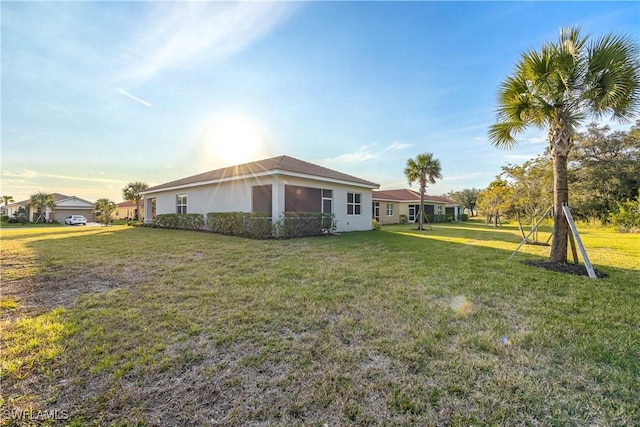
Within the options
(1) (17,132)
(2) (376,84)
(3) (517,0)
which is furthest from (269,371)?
(1) (17,132)

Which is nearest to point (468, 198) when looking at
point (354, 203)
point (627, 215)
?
point (627, 215)

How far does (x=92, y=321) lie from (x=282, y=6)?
32.0ft

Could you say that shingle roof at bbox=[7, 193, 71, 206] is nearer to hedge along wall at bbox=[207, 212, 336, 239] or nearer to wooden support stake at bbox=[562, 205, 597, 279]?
hedge along wall at bbox=[207, 212, 336, 239]

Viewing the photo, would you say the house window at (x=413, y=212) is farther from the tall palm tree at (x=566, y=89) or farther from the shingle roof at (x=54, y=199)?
the shingle roof at (x=54, y=199)

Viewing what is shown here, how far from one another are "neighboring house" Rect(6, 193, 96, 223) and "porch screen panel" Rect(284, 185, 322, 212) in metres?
44.3

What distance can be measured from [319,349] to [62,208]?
54.1m

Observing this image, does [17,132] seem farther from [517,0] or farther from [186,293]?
[517,0]

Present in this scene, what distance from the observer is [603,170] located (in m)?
21.6

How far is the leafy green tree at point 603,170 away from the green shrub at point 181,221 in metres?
28.7

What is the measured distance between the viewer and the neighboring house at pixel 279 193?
12.6 meters

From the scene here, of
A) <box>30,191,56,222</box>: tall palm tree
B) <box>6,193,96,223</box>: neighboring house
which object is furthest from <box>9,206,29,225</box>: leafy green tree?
<box>30,191,56,222</box>: tall palm tree

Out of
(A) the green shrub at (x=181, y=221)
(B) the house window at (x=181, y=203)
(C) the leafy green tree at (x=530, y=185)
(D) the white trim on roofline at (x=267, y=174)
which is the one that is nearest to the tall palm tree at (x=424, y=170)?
(D) the white trim on roofline at (x=267, y=174)

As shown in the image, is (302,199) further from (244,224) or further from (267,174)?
(244,224)

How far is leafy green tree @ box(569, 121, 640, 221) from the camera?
68.0 feet
